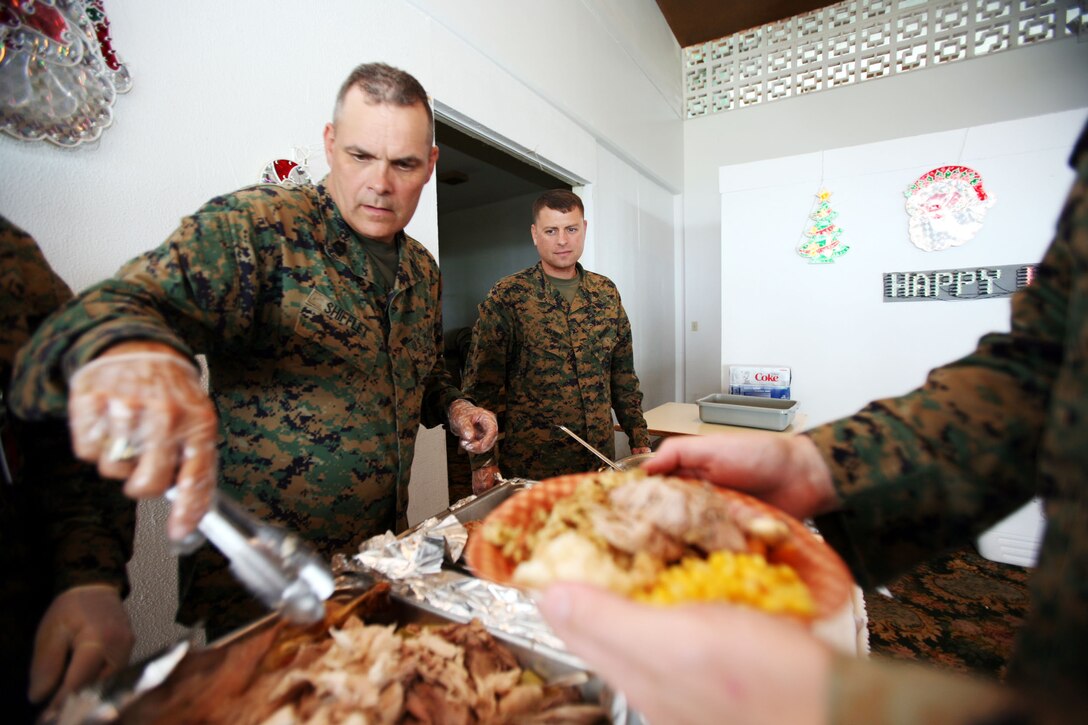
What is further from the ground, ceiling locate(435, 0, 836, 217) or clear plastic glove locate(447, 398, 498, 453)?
ceiling locate(435, 0, 836, 217)

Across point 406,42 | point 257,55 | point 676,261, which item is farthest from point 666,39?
point 257,55

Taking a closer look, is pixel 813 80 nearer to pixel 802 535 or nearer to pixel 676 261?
pixel 676 261

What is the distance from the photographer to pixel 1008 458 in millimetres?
709

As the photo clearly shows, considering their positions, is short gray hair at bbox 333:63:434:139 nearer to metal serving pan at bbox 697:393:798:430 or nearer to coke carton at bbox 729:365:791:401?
metal serving pan at bbox 697:393:798:430

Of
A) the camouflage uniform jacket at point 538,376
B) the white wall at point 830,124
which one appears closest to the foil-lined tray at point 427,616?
the camouflage uniform jacket at point 538,376

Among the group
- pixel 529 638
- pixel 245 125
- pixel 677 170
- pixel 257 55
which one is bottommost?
pixel 529 638

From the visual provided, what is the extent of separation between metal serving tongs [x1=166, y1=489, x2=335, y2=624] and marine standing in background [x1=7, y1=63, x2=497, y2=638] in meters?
0.21

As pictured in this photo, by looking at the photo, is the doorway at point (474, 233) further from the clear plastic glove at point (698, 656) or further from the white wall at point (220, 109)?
the clear plastic glove at point (698, 656)

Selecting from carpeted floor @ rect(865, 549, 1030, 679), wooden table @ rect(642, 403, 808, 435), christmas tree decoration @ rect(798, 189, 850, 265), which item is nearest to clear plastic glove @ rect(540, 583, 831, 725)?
wooden table @ rect(642, 403, 808, 435)

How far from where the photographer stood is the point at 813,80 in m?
5.16

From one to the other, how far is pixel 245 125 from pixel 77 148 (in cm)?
47

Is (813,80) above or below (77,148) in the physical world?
above

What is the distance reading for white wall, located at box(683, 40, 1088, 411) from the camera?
4.25m

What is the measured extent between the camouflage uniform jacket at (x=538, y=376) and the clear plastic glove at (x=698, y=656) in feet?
6.57
